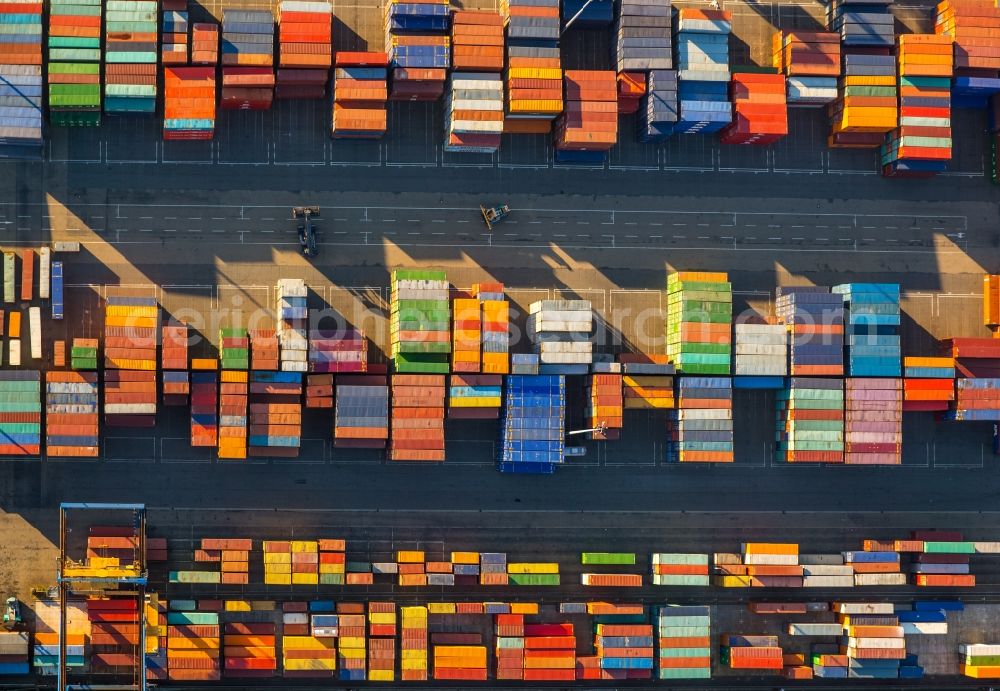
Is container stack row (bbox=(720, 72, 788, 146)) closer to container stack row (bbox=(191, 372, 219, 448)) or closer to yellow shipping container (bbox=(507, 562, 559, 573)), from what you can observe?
yellow shipping container (bbox=(507, 562, 559, 573))

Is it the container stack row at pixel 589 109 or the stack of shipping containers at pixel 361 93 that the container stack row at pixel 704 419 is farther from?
the stack of shipping containers at pixel 361 93

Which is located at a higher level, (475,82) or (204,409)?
(475,82)

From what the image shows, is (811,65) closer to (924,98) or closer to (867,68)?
(867,68)

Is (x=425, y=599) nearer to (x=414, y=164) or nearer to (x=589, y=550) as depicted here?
(x=589, y=550)

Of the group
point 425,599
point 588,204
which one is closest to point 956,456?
point 588,204


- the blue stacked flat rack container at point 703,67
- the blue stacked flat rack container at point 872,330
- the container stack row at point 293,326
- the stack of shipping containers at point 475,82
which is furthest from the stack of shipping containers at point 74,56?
the blue stacked flat rack container at point 872,330

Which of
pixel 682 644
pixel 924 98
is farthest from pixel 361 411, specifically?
pixel 924 98
